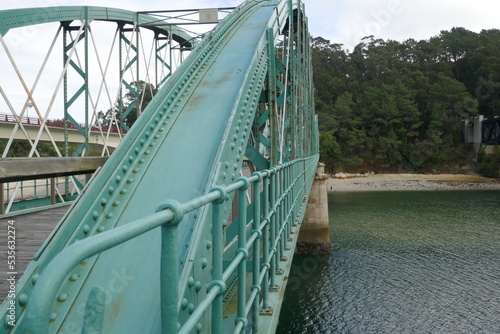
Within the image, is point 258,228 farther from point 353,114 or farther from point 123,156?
point 353,114

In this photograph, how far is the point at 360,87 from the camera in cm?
6631

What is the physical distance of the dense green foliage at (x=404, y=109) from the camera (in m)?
59.4

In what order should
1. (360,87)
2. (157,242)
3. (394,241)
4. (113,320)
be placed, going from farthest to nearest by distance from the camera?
(360,87) → (394,241) → (157,242) → (113,320)

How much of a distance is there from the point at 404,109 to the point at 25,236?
61592 mm

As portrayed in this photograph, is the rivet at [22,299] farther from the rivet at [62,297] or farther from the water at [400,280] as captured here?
the water at [400,280]

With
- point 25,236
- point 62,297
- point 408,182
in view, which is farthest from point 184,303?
point 408,182

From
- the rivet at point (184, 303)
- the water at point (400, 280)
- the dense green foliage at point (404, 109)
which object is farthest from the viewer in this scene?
the dense green foliage at point (404, 109)

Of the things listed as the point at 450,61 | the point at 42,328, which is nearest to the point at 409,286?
the point at 42,328

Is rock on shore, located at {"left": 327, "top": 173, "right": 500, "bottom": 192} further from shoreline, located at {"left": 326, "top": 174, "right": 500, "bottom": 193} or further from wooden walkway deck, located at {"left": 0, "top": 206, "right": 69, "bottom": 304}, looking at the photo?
wooden walkway deck, located at {"left": 0, "top": 206, "right": 69, "bottom": 304}

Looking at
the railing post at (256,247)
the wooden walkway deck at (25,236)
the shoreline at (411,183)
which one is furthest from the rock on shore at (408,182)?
the railing post at (256,247)

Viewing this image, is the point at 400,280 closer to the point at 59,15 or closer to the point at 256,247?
the point at 59,15

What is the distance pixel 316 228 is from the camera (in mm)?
18562

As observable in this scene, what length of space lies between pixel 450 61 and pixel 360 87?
1896 centimetres

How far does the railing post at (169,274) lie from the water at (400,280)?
1111cm
